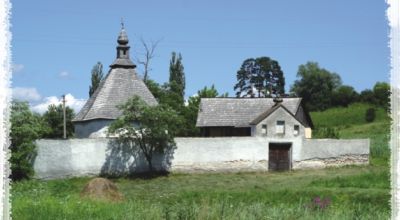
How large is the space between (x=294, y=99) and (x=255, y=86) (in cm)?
284

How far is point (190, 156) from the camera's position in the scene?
2627cm

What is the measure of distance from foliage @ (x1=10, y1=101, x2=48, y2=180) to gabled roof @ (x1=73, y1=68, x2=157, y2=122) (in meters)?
5.34

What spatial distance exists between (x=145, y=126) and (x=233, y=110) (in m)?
8.47

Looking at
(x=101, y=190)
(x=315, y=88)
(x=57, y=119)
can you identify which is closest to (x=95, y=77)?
(x=57, y=119)

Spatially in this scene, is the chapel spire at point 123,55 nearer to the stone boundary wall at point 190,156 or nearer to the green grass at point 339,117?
the stone boundary wall at point 190,156

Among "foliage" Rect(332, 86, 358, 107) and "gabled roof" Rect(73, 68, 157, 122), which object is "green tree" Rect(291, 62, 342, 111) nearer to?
"foliage" Rect(332, 86, 358, 107)

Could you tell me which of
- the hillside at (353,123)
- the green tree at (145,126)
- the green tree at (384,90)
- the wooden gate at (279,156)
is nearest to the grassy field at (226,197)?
the hillside at (353,123)

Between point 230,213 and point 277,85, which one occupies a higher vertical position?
point 277,85

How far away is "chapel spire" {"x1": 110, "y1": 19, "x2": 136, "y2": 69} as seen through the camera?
3080 centimetres

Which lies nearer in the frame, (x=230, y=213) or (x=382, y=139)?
(x=230, y=213)

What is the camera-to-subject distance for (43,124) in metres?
24.1

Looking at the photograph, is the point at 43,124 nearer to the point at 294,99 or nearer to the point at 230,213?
the point at 294,99

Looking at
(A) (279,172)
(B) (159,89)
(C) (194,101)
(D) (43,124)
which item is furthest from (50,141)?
(C) (194,101)

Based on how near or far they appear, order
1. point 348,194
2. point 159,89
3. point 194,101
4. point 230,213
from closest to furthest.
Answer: point 230,213 → point 348,194 → point 159,89 → point 194,101
